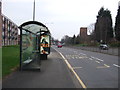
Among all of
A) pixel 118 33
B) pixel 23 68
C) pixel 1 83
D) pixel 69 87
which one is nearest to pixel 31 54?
pixel 23 68

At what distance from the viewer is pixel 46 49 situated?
24188 millimetres

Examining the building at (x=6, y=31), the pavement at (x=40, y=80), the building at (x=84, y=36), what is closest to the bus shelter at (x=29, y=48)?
the pavement at (x=40, y=80)

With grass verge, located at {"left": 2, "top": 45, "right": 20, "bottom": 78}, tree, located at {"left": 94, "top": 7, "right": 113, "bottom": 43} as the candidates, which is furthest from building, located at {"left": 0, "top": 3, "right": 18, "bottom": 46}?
grass verge, located at {"left": 2, "top": 45, "right": 20, "bottom": 78}

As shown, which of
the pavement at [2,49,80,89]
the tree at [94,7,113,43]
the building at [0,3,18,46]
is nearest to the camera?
the pavement at [2,49,80,89]

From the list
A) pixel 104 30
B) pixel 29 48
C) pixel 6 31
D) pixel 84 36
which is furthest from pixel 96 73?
pixel 84 36

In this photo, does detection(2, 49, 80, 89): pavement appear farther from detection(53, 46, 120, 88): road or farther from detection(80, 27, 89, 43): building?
detection(80, 27, 89, 43): building

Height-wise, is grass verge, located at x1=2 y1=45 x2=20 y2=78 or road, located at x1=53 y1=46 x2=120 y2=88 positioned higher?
grass verge, located at x1=2 y1=45 x2=20 y2=78

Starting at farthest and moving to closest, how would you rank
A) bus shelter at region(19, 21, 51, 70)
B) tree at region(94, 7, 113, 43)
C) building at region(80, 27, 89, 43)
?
building at region(80, 27, 89, 43) < tree at region(94, 7, 113, 43) < bus shelter at region(19, 21, 51, 70)

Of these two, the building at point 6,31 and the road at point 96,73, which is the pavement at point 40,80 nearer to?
the road at point 96,73

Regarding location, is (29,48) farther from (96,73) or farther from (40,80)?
(40,80)

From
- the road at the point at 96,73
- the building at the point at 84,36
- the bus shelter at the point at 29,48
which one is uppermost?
the building at the point at 84,36

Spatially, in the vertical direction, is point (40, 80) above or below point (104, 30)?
below

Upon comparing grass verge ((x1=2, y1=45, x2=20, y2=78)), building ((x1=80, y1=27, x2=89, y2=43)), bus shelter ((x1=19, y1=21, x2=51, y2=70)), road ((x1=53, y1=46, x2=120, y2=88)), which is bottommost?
road ((x1=53, y1=46, x2=120, y2=88))

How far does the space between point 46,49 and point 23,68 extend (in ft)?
34.2
